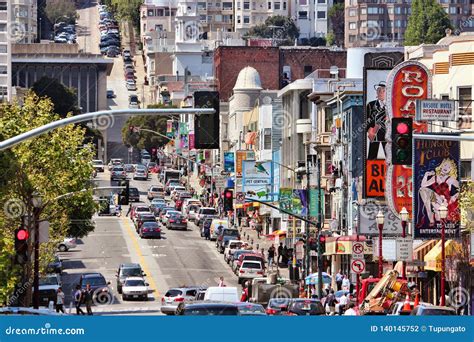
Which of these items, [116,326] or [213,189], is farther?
[213,189]

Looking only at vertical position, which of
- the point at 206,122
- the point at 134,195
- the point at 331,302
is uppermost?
the point at 206,122

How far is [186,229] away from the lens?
133625 mm

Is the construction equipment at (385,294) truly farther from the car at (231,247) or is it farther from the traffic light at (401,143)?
the car at (231,247)

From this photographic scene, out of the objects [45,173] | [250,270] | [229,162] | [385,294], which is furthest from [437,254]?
[229,162]

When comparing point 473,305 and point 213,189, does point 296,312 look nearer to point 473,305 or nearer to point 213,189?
point 473,305

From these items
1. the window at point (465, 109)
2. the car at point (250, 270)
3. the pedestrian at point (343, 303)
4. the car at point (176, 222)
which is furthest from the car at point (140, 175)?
the pedestrian at point (343, 303)

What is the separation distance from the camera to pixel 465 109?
274 ft

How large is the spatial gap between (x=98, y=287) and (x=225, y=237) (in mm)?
30054

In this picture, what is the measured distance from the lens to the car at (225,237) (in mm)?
115438

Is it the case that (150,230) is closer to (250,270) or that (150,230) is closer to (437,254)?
(250,270)

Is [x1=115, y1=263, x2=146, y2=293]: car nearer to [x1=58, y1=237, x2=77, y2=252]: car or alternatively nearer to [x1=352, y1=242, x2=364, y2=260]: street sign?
[x1=352, y1=242, x2=364, y2=260]: street sign

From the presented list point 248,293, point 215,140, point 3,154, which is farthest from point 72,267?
point 215,140

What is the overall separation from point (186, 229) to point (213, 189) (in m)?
26.0

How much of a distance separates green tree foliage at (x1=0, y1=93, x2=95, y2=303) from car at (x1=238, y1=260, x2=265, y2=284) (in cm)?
906
